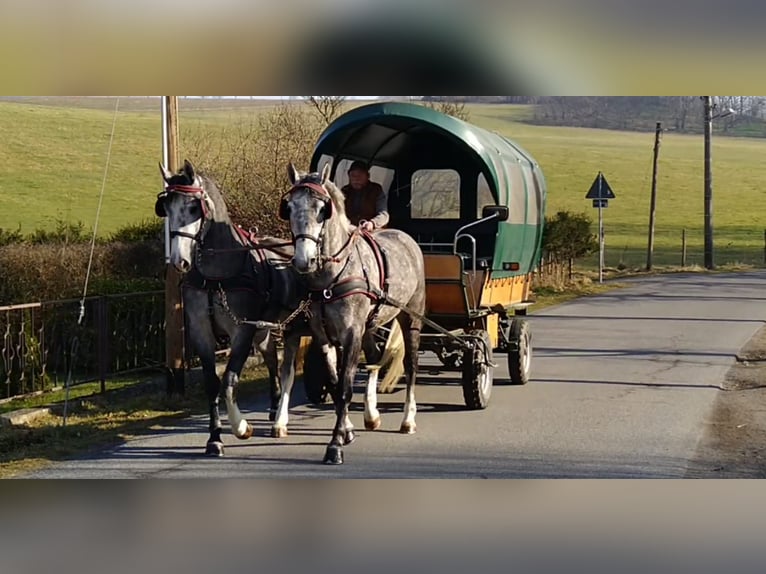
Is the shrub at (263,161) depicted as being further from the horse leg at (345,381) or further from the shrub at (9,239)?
the horse leg at (345,381)

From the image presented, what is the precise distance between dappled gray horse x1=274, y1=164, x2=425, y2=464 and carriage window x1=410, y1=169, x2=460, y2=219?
1981 mm

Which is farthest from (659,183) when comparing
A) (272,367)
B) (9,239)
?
(272,367)

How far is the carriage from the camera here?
10828 mm

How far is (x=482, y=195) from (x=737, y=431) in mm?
3531

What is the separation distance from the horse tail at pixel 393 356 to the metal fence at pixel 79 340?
10.5 feet

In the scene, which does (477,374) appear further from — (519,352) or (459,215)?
(459,215)

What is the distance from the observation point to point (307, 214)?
27.3 ft

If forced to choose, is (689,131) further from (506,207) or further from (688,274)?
(506,207)

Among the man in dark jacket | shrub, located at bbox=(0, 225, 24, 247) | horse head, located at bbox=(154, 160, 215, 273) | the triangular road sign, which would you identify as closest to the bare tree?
shrub, located at bbox=(0, 225, 24, 247)

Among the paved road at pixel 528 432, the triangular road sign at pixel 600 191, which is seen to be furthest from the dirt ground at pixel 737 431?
the triangular road sign at pixel 600 191

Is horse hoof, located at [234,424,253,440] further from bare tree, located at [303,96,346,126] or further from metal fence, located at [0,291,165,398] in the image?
bare tree, located at [303,96,346,126]
